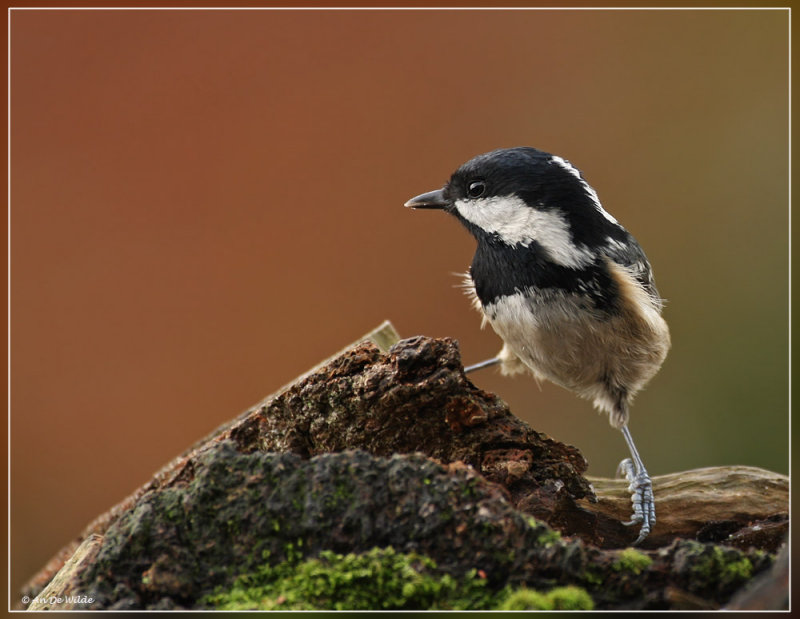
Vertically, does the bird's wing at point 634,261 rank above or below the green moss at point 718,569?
above

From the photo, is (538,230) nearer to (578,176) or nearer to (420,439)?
(578,176)

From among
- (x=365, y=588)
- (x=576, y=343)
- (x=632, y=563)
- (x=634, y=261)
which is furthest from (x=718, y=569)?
(x=634, y=261)

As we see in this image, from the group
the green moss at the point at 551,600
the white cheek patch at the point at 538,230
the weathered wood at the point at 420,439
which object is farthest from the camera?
the white cheek patch at the point at 538,230

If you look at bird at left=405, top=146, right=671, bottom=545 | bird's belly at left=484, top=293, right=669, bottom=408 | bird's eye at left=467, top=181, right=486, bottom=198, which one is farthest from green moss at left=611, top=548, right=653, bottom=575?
bird's eye at left=467, top=181, right=486, bottom=198

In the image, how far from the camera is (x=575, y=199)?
2.05 meters

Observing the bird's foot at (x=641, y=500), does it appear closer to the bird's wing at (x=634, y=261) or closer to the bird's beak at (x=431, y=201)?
the bird's wing at (x=634, y=261)

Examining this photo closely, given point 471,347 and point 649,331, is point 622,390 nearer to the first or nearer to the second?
point 649,331

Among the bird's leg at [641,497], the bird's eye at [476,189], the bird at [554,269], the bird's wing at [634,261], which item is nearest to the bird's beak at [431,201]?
the bird at [554,269]

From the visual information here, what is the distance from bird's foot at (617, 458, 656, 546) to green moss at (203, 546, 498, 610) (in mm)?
793

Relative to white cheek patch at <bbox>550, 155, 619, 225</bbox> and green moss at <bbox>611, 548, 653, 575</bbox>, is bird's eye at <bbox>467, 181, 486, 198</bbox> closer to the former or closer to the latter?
white cheek patch at <bbox>550, 155, 619, 225</bbox>

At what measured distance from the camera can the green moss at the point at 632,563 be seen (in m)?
1.14

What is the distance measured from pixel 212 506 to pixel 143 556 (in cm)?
13

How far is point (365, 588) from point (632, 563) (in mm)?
410

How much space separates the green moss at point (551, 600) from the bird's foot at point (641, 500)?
729 mm
